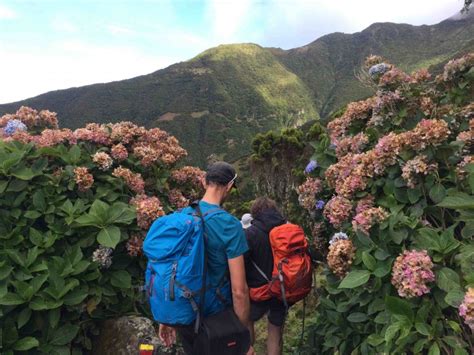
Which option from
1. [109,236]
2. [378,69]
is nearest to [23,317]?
[109,236]

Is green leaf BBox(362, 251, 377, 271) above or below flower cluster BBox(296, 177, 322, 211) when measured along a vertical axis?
below

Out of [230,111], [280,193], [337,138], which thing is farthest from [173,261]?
[230,111]

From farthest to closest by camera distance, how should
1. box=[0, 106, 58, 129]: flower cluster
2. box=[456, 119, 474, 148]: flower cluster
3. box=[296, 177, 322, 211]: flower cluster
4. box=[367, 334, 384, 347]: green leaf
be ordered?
box=[0, 106, 58, 129]: flower cluster → box=[296, 177, 322, 211]: flower cluster → box=[456, 119, 474, 148]: flower cluster → box=[367, 334, 384, 347]: green leaf

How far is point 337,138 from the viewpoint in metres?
3.76

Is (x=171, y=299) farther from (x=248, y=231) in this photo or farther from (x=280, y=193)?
(x=280, y=193)

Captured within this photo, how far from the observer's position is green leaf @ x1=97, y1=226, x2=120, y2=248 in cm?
319

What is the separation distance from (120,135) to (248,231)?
1621 mm

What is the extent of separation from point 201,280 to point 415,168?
4.75 ft

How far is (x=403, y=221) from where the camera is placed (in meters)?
2.43

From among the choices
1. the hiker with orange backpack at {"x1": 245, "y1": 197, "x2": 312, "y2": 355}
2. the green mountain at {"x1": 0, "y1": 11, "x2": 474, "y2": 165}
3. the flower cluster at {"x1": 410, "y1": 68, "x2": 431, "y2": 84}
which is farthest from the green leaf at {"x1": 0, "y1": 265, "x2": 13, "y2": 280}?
the green mountain at {"x1": 0, "y1": 11, "x2": 474, "y2": 165}

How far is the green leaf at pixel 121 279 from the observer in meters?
3.43

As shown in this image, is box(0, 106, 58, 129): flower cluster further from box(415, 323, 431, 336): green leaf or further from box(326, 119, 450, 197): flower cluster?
box(415, 323, 431, 336): green leaf

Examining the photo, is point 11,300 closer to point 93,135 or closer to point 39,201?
point 39,201

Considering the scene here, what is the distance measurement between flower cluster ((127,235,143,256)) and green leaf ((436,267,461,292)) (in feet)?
7.46
